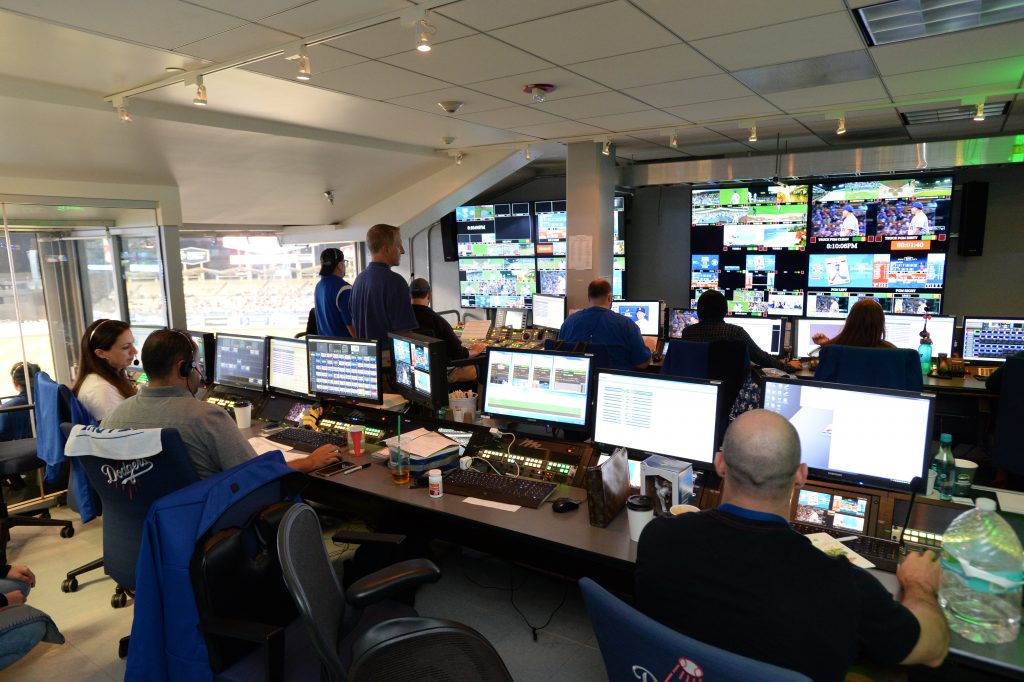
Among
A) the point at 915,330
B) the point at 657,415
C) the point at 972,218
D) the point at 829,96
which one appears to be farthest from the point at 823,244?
the point at 657,415

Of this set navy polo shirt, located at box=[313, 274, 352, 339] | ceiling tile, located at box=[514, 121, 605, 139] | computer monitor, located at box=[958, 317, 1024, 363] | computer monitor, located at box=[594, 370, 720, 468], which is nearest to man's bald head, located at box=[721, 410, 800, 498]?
computer monitor, located at box=[594, 370, 720, 468]

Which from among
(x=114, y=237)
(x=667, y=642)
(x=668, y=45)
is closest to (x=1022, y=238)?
(x=668, y=45)

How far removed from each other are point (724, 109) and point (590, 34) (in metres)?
2.03

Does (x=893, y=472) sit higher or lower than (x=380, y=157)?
lower

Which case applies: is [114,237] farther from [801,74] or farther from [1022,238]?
[1022,238]

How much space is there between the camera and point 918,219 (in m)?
5.86

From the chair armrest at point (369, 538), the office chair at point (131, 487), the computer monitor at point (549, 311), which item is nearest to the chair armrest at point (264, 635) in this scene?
the chair armrest at point (369, 538)

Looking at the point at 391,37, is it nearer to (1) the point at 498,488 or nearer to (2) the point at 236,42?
(2) the point at 236,42

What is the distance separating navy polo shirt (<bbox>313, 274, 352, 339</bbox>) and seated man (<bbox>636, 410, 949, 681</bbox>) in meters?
3.61

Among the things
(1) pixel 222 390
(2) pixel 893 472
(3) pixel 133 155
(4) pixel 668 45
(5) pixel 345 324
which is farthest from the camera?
(5) pixel 345 324

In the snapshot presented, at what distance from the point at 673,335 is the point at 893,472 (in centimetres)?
393

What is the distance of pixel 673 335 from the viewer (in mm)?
5809

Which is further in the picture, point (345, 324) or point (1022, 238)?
point (1022, 238)

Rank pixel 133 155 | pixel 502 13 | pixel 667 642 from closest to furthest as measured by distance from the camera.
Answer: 1. pixel 667 642
2. pixel 502 13
3. pixel 133 155
